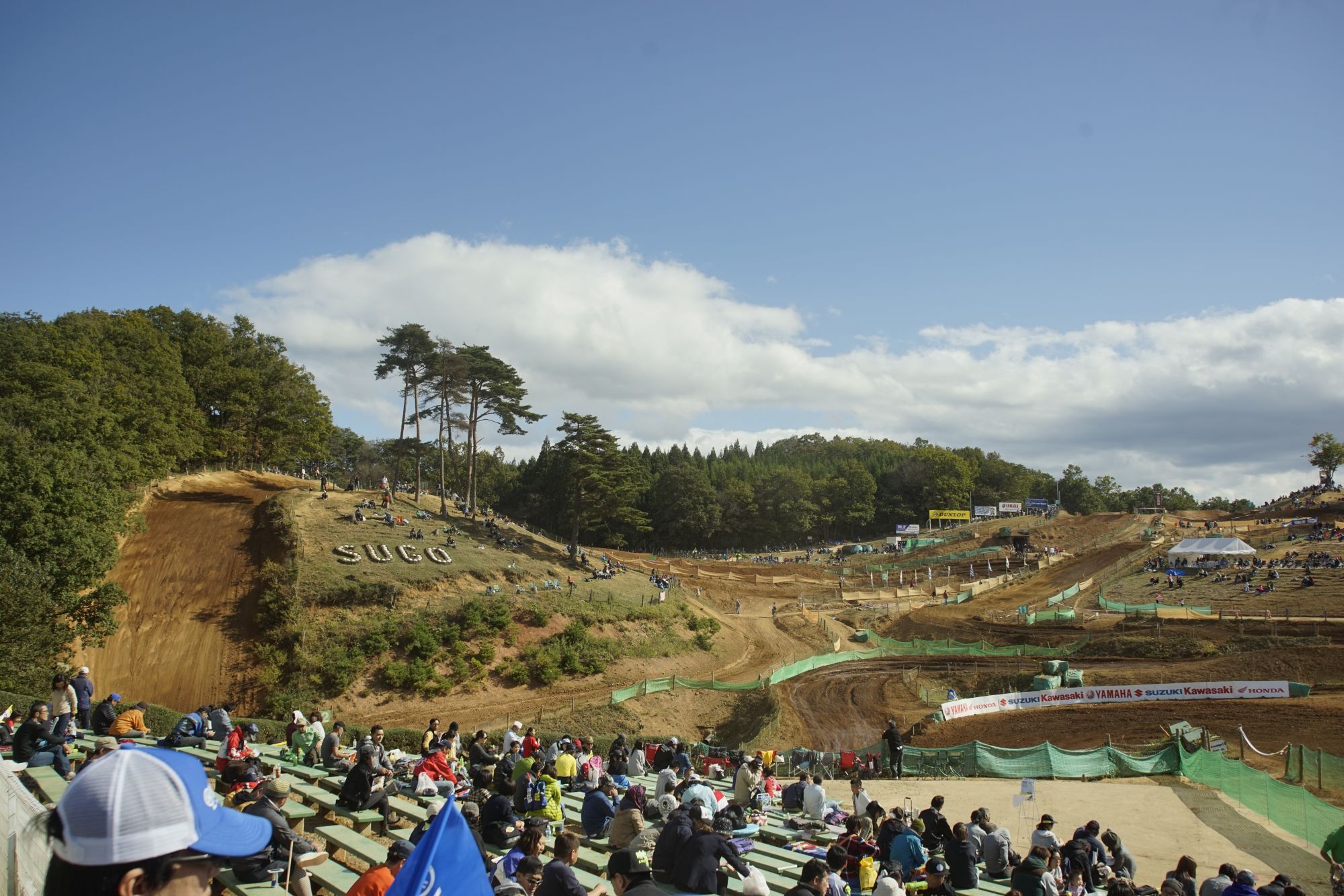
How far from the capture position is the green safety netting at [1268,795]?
17.6 metres

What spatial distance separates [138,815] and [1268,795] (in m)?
24.3

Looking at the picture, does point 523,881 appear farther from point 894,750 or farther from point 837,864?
point 894,750

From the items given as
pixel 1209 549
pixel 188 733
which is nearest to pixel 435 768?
pixel 188 733

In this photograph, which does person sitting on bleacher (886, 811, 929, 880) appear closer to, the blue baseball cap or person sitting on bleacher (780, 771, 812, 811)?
person sitting on bleacher (780, 771, 812, 811)

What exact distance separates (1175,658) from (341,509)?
50.9 m

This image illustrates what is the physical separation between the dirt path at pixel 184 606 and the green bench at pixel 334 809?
25238mm

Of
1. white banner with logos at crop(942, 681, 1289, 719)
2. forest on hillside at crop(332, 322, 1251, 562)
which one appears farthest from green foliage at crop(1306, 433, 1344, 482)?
white banner with logos at crop(942, 681, 1289, 719)

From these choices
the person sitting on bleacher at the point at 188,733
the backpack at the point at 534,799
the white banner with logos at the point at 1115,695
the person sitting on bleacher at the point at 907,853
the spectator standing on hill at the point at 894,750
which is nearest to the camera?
the person sitting on bleacher at the point at 907,853

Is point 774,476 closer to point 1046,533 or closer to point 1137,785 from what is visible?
point 1046,533

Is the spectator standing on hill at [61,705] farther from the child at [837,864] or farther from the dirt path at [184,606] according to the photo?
the dirt path at [184,606]

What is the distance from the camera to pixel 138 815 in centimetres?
236

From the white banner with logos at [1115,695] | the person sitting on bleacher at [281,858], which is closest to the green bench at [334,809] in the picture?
the person sitting on bleacher at [281,858]

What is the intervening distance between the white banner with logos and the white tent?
125ft

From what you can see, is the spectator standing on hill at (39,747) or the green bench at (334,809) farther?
the spectator standing on hill at (39,747)
